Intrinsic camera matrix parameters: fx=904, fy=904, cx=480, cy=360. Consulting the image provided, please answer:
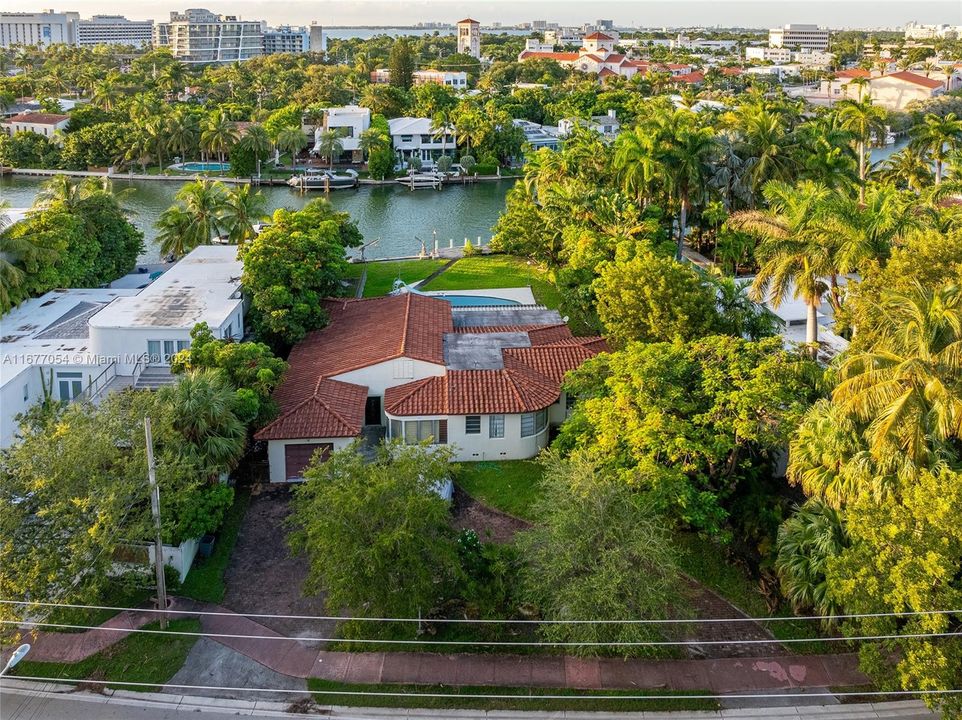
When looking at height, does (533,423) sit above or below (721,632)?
above

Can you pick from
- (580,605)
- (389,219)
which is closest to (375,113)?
(389,219)

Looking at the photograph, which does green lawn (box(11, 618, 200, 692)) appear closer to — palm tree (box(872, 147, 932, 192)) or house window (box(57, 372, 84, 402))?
house window (box(57, 372, 84, 402))

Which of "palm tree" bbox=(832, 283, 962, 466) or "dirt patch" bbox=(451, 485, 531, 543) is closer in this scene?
"palm tree" bbox=(832, 283, 962, 466)

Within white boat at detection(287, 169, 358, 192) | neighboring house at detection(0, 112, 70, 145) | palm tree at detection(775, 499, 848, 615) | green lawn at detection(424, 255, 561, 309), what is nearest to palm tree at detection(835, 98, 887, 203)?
green lawn at detection(424, 255, 561, 309)

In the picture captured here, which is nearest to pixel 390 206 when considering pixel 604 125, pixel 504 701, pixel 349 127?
pixel 349 127

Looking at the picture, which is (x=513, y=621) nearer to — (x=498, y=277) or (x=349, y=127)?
(x=498, y=277)

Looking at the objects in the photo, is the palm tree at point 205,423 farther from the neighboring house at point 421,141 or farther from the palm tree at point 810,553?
the neighboring house at point 421,141
